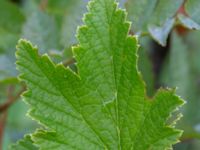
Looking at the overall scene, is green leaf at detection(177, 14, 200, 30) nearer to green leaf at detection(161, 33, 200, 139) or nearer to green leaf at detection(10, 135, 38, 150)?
green leaf at detection(10, 135, 38, 150)

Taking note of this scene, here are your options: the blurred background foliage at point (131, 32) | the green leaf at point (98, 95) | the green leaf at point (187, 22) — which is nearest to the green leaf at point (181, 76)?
the blurred background foliage at point (131, 32)

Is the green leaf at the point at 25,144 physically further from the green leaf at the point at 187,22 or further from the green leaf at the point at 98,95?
the green leaf at the point at 187,22

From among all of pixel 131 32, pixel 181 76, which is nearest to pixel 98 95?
pixel 131 32

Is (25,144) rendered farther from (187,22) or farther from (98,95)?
(187,22)

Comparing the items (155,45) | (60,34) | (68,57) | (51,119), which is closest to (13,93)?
(60,34)

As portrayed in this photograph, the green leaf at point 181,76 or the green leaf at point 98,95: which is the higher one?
the green leaf at point 181,76

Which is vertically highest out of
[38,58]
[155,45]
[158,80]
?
[155,45]

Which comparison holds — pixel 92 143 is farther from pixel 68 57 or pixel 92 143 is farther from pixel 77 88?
pixel 68 57
